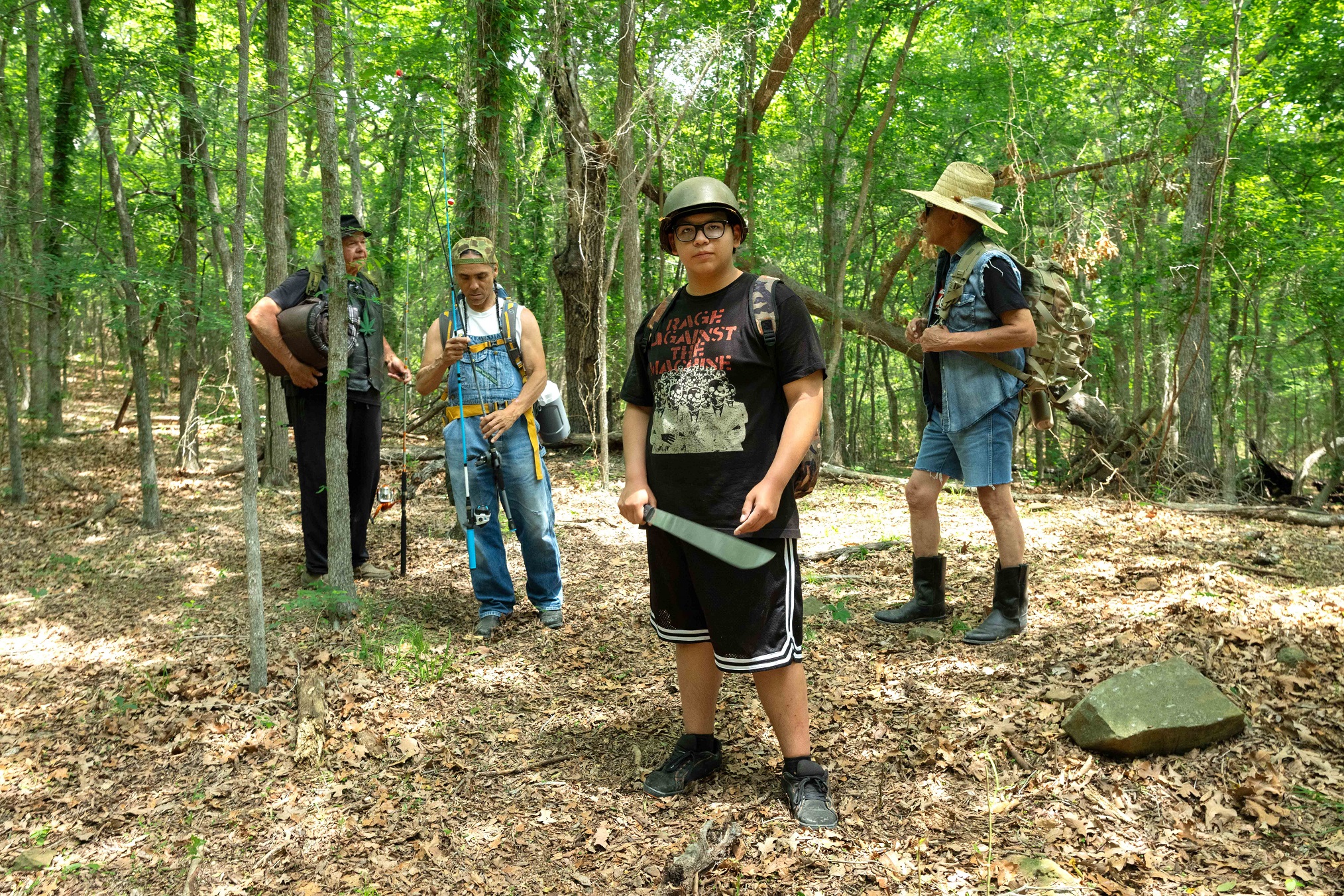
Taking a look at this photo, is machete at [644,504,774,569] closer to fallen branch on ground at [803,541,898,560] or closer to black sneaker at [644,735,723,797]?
black sneaker at [644,735,723,797]

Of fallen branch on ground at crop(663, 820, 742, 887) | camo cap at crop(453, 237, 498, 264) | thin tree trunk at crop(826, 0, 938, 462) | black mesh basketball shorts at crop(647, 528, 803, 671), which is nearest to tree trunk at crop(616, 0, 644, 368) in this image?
thin tree trunk at crop(826, 0, 938, 462)

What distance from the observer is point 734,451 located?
2.57m

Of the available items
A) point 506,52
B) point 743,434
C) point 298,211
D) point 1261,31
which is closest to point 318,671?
point 743,434

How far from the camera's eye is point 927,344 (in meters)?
3.89

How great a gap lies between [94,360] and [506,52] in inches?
1014

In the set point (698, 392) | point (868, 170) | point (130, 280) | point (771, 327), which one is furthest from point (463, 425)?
point (868, 170)

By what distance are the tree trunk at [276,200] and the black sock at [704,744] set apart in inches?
152

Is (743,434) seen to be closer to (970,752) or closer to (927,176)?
(970,752)

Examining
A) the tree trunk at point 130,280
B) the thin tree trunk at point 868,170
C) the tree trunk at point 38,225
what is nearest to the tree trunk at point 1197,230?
the thin tree trunk at point 868,170

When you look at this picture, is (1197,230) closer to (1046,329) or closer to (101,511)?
(1046,329)

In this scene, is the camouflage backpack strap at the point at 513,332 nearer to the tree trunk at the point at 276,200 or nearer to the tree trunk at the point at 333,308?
the tree trunk at the point at 333,308

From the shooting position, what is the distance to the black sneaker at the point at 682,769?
9.45 feet

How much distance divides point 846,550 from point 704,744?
329 centimetres

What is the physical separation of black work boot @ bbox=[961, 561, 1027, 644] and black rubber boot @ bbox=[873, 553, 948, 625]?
0.32 meters
